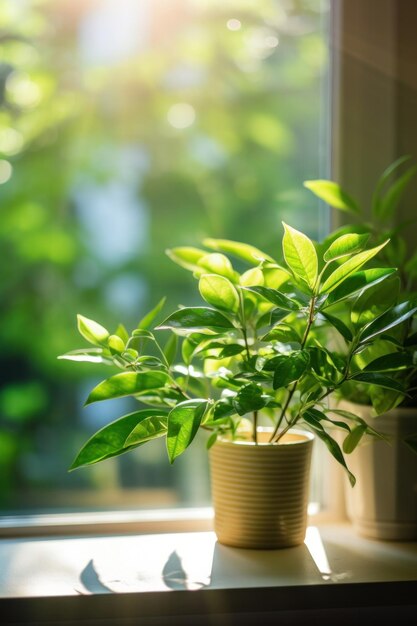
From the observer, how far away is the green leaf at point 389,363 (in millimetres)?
890

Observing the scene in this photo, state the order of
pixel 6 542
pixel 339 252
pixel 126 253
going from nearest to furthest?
1. pixel 339 252
2. pixel 6 542
3. pixel 126 253

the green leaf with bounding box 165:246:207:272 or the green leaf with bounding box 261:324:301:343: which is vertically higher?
the green leaf with bounding box 165:246:207:272

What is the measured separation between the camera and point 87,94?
115cm

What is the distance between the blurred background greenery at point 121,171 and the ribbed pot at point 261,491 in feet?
0.63

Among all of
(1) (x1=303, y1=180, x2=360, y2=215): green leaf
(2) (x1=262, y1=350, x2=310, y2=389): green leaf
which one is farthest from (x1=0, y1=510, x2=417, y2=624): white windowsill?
(1) (x1=303, y1=180, x2=360, y2=215): green leaf

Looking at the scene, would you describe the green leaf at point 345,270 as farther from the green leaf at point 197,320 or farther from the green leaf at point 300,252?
the green leaf at point 197,320

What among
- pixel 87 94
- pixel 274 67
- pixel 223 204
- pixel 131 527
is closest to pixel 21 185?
pixel 87 94

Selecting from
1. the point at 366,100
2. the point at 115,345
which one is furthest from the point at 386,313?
the point at 366,100

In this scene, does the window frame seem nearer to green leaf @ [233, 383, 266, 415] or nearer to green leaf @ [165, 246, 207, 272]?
green leaf @ [165, 246, 207, 272]

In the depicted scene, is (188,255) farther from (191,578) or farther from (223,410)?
(191,578)

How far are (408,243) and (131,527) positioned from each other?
618mm

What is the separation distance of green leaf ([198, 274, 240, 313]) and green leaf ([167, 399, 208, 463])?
0.13 meters

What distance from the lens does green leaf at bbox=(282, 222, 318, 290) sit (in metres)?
0.85

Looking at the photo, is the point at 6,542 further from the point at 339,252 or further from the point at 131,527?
the point at 339,252
